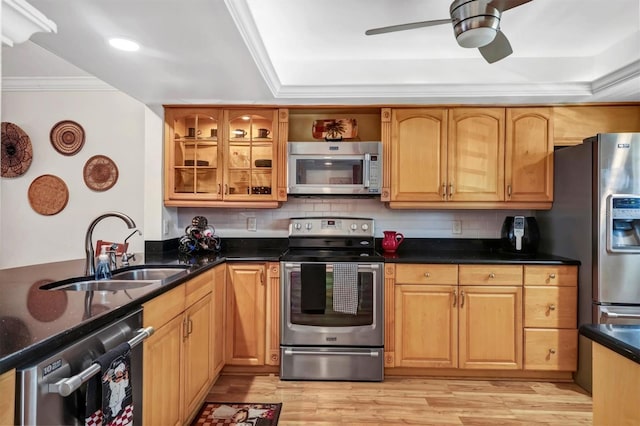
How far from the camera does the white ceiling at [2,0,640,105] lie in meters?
1.83

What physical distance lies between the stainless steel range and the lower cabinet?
0.61m

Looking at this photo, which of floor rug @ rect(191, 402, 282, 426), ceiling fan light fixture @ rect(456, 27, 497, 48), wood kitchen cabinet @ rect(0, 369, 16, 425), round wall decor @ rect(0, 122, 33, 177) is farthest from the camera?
round wall decor @ rect(0, 122, 33, 177)

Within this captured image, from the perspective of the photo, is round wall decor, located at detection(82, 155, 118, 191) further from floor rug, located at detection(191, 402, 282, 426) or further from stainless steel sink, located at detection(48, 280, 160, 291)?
floor rug, located at detection(191, 402, 282, 426)

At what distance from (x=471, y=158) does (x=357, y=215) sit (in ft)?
3.49

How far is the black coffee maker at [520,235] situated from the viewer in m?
3.04

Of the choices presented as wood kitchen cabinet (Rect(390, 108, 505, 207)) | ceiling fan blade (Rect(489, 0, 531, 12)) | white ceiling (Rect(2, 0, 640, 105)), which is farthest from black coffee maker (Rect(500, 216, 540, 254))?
ceiling fan blade (Rect(489, 0, 531, 12))

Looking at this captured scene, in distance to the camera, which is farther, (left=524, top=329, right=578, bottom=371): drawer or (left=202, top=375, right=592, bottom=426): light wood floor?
(left=524, top=329, right=578, bottom=371): drawer

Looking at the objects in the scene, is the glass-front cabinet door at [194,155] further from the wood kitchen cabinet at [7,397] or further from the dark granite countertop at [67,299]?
the wood kitchen cabinet at [7,397]

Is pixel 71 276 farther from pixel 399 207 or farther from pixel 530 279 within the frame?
pixel 530 279

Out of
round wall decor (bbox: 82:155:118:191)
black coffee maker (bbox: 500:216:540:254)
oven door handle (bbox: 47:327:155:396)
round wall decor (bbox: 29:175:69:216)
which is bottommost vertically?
oven door handle (bbox: 47:327:155:396)

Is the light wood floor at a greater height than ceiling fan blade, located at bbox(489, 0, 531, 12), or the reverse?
ceiling fan blade, located at bbox(489, 0, 531, 12)

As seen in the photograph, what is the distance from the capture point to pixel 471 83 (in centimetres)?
279

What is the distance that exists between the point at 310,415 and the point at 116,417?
53.8 inches

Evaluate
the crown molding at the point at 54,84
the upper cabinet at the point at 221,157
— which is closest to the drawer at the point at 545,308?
the upper cabinet at the point at 221,157
